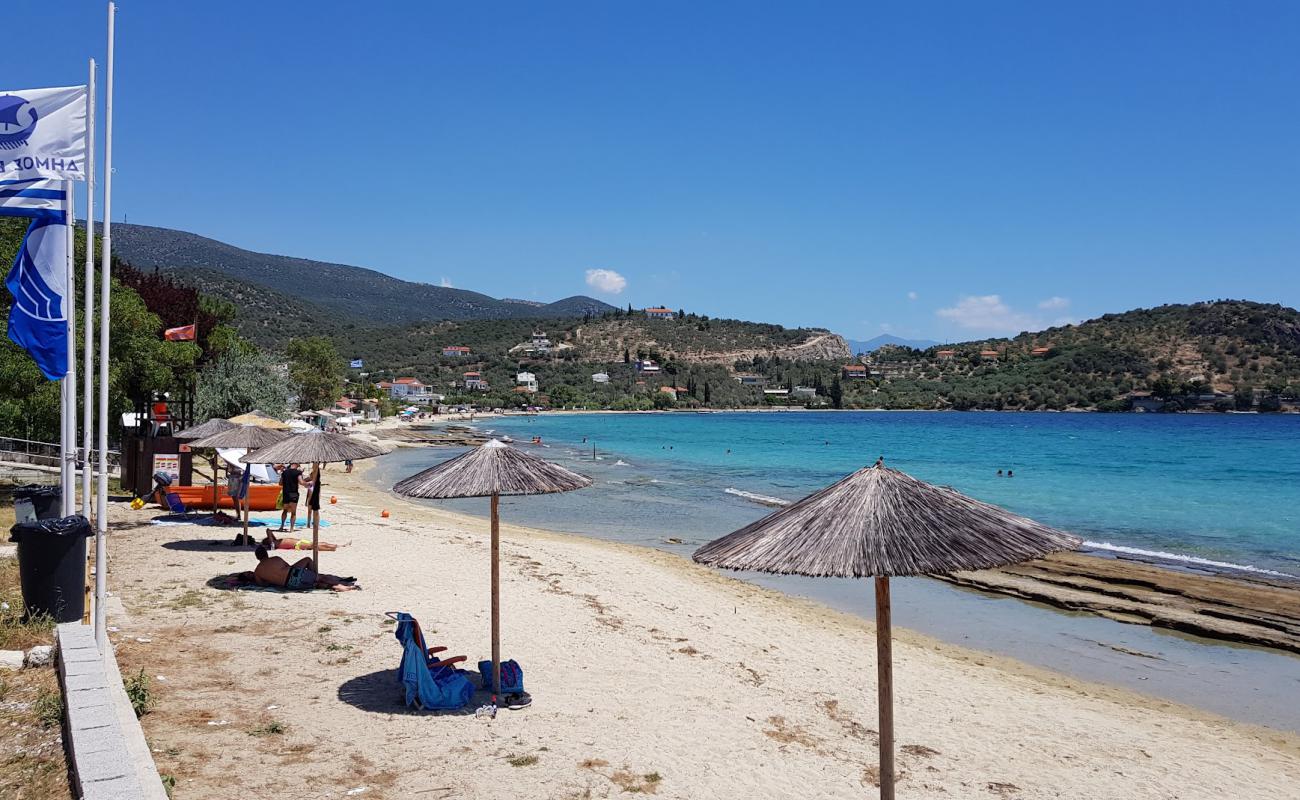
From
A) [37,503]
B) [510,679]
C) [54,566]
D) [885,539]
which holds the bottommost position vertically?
[510,679]

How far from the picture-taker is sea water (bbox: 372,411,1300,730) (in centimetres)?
1093

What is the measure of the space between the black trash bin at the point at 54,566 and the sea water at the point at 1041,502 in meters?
10.2

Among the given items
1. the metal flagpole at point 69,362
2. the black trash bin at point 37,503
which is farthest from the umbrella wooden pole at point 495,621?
the black trash bin at point 37,503

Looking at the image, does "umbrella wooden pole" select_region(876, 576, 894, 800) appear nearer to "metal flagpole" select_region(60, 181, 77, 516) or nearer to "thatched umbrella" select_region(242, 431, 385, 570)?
"metal flagpole" select_region(60, 181, 77, 516)

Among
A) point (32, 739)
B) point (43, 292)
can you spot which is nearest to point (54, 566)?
point (43, 292)

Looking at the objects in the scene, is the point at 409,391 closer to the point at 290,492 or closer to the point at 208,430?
the point at 208,430

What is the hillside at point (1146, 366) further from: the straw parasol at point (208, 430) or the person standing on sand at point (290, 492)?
the straw parasol at point (208, 430)

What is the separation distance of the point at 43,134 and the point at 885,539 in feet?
22.9

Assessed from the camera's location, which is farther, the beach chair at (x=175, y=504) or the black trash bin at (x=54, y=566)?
the beach chair at (x=175, y=504)

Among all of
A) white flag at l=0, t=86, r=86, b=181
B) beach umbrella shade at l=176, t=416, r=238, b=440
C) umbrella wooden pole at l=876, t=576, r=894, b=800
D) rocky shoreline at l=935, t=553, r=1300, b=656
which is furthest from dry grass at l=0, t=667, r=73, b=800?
rocky shoreline at l=935, t=553, r=1300, b=656

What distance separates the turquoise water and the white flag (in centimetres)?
1585

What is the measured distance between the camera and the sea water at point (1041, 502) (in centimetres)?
1093

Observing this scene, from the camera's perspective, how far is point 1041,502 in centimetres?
3070

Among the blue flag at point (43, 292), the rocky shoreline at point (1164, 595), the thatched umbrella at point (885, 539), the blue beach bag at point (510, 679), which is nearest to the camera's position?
the thatched umbrella at point (885, 539)
